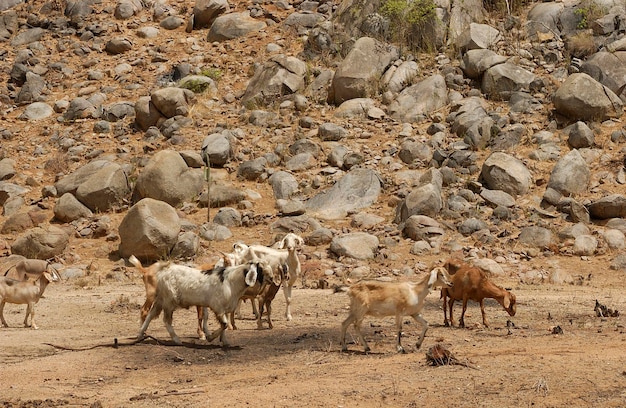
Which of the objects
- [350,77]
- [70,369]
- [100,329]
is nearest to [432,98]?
[350,77]

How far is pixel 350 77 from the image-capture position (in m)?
27.8

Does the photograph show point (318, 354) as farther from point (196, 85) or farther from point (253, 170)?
point (196, 85)

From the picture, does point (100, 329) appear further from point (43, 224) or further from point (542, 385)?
point (43, 224)

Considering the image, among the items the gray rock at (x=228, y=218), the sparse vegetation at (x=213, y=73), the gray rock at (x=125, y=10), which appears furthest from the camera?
the gray rock at (x=125, y=10)

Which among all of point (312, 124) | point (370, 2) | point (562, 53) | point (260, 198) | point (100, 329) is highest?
point (370, 2)

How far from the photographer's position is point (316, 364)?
10.9 m

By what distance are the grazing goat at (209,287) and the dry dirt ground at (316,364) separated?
46cm

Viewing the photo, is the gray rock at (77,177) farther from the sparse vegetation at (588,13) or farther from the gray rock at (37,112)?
the sparse vegetation at (588,13)

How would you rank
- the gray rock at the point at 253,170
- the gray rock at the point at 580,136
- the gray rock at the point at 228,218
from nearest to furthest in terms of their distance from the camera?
the gray rock at the point at 228,218, the gray rock at the point at 580,136, the gray rock at the point at 253,170

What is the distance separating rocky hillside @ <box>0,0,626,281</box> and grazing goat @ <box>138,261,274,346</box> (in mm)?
7526

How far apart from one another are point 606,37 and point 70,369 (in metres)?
22.9

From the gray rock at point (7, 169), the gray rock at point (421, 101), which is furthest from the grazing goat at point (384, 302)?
the gray rock at point (7, 169)

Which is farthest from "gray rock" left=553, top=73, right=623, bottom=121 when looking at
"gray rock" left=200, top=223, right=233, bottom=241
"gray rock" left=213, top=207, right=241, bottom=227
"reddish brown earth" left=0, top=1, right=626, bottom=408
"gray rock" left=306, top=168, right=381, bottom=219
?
"gray rock" left=200, top=223, right=233, bottom=241

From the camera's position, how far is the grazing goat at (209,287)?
11.8 m
